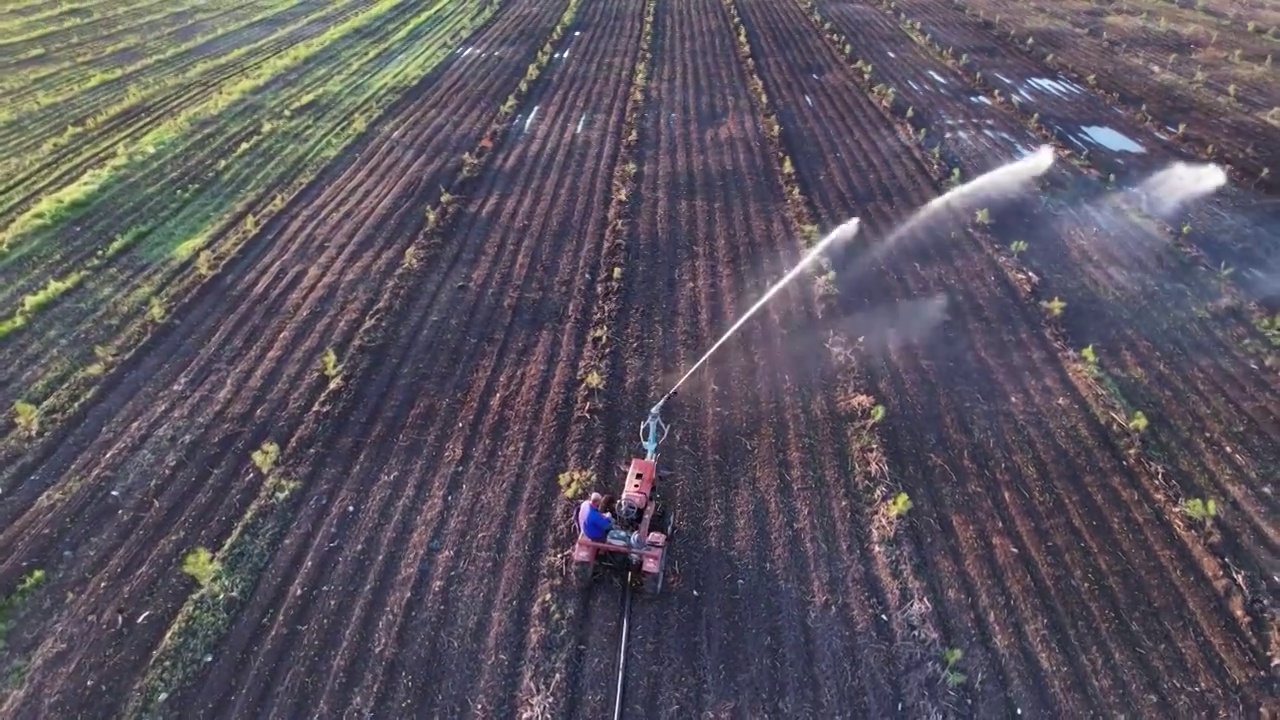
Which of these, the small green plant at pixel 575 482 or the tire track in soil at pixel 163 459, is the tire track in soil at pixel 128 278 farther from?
the small green plant at pixel 575 482

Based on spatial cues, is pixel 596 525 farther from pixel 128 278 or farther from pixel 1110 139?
pixel 1110 139

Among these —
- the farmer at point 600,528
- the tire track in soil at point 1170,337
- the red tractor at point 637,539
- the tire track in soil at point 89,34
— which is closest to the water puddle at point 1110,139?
the tire track in soil at point 1170,337

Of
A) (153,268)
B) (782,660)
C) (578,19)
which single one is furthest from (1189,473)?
(578,19)

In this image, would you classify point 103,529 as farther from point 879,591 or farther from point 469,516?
point 879,591

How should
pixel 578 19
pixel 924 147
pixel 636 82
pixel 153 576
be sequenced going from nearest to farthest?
pixel 153 576 < pixel 924 147 < pixel 636 82 < pixel 578 19

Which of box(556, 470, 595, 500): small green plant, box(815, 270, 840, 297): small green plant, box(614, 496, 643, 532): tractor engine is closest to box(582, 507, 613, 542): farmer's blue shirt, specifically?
box(614, 496, 643, 532): tractor engine

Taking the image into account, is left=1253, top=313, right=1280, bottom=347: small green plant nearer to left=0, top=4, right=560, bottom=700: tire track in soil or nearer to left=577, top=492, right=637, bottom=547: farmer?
left=577, top=492, right=637, bottom=547: farmer
